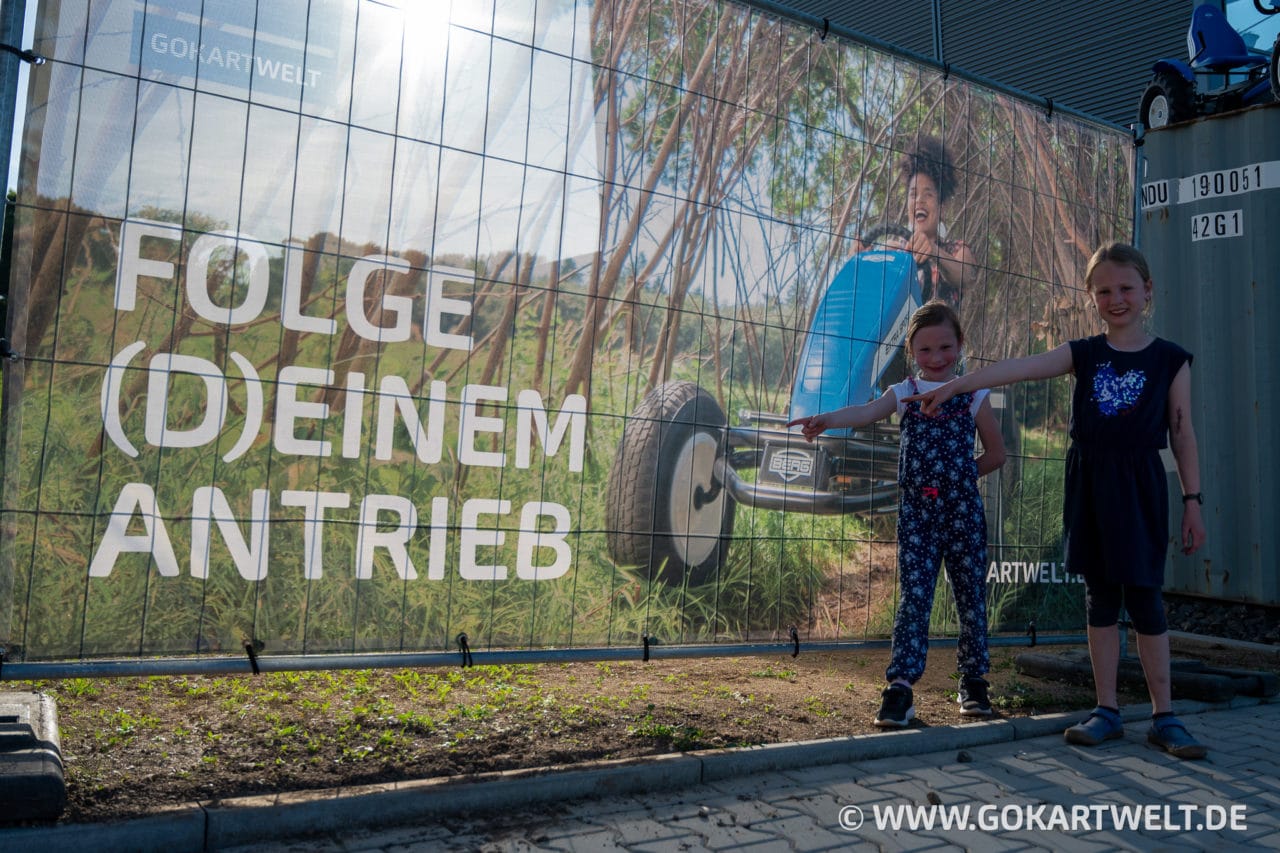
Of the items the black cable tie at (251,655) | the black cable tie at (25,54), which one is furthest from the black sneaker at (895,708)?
the black cable tie at (25,54)

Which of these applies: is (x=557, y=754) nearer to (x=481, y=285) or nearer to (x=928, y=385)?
(x=481, y=285)

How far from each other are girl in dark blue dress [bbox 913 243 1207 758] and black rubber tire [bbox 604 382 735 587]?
94 cm

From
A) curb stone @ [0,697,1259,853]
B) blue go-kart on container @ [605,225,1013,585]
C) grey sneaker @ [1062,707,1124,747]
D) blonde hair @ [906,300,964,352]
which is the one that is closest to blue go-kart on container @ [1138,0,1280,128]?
blue go-kart on container @ [605,225,1013,585]

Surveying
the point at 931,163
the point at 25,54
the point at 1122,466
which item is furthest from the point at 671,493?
the point at 25,54

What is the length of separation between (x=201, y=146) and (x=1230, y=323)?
7105mm

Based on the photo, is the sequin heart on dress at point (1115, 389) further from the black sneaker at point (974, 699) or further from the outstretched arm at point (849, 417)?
the black sneaker at point (974, 699)

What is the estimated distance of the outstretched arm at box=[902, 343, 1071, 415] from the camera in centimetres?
358

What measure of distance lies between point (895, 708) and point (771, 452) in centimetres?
126

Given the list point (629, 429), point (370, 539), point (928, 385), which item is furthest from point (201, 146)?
point (928, 385)

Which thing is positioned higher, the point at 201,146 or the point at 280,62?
the point at 280,62

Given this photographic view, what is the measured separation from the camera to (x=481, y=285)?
12.1 feet

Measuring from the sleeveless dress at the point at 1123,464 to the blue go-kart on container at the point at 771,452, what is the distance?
3.74 ft

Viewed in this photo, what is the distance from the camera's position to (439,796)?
2.61 meters

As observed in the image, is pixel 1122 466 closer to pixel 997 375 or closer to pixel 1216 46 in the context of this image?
pixel 997 375
